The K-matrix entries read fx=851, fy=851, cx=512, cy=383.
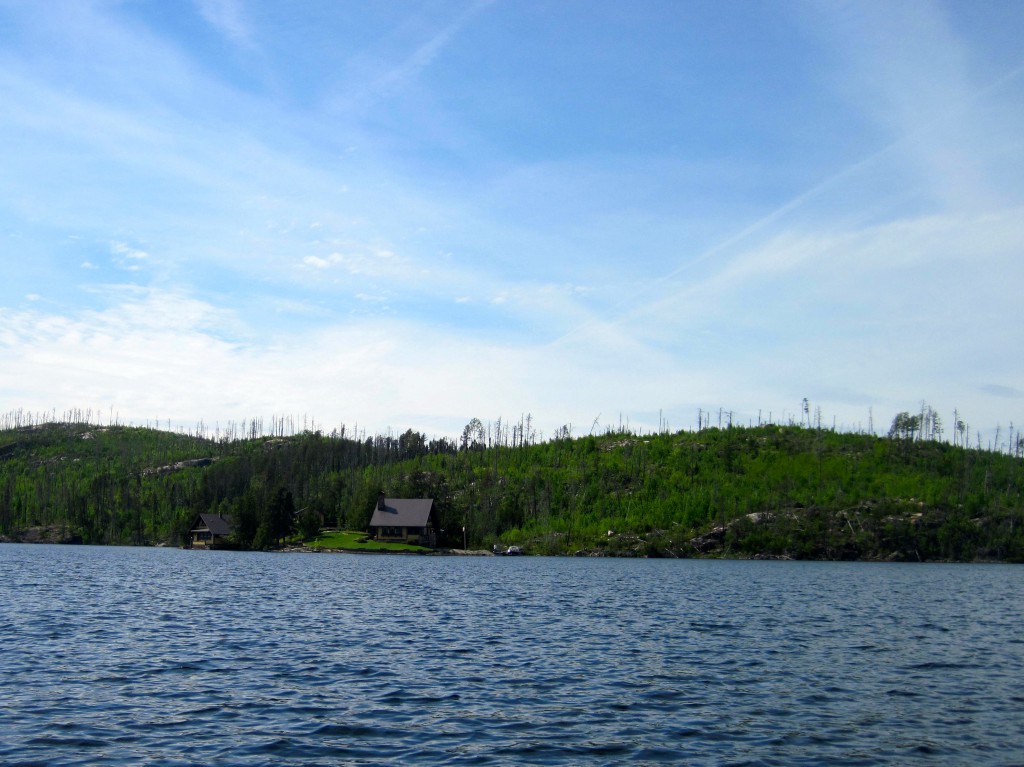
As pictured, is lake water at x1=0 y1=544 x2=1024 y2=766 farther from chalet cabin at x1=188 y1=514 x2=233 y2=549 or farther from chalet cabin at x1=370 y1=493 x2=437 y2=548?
chalet cabin at x1=188 y1=514 x2=233 y2=549

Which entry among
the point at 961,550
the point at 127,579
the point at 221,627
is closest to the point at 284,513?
the point at 127,579

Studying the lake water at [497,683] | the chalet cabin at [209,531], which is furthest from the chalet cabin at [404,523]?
the lake water at [497,683]

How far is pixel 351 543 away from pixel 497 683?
14946cm

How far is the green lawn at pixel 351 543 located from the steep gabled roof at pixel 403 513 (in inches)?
204

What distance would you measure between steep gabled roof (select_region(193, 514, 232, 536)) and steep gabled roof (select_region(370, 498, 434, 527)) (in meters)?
33.7

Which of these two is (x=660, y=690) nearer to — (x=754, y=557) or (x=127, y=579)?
(x=127, y=579)

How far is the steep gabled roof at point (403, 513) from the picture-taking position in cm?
18425

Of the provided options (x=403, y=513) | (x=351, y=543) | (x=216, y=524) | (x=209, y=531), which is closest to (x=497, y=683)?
(x=351, y=543)

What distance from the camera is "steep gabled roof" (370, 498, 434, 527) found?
7254 inches

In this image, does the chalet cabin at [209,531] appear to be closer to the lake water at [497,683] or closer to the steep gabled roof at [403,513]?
the steep gabled roof at [403,513]

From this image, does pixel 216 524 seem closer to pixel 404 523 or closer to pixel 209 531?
pixel 209 531

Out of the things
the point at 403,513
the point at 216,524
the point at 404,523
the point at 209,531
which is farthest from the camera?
the point at 216,524

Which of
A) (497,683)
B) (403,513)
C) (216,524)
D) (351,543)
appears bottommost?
(351,543)

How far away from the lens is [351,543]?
17388cm
